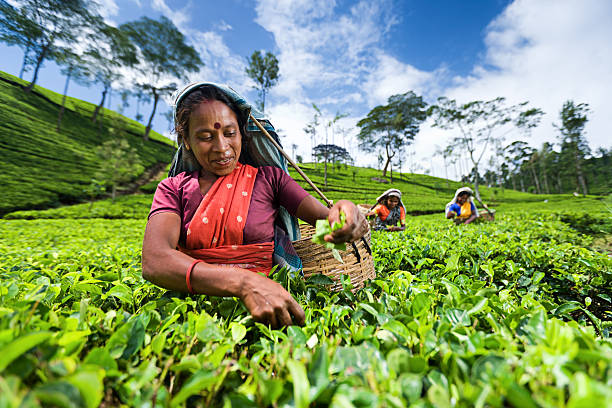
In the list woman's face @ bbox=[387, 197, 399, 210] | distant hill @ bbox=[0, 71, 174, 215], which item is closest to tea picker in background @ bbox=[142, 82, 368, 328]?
woman's face @ bbox=[387, 197, 399, 210]

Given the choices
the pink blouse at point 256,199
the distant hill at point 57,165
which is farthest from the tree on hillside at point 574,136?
the pink blouse at point 256,199

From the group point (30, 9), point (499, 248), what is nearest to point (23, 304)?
point (499, 248)

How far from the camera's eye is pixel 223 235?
4.57 feet

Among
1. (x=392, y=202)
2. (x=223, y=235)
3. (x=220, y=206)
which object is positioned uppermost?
(x=392, y=202)

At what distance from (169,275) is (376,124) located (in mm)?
42285

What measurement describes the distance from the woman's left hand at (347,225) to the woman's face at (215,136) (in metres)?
0.77

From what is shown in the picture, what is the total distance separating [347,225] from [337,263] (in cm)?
47

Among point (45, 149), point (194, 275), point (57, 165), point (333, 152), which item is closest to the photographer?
point (194, 275)

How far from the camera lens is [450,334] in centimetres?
72

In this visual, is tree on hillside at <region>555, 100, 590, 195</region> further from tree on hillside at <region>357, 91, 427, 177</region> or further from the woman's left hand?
the woman's left hand

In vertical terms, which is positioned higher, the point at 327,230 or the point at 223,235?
the point at 327,230

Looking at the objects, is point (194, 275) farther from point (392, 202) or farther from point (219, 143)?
point (392, 202)

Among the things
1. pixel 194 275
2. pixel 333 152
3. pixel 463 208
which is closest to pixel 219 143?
pixel 194 275

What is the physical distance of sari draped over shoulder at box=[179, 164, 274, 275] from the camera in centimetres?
135
